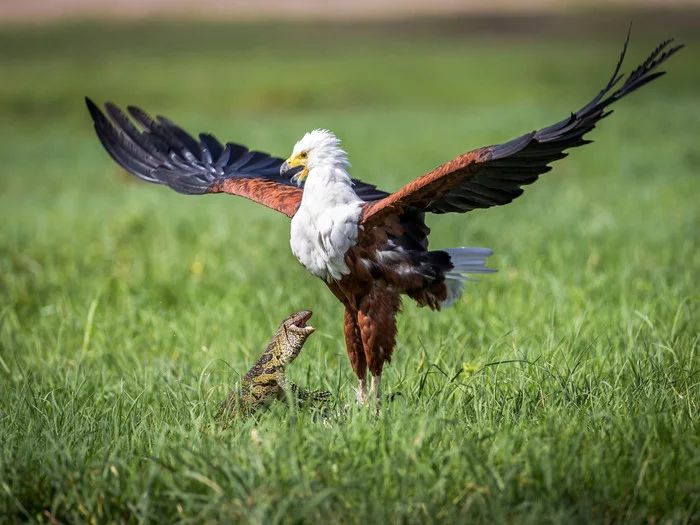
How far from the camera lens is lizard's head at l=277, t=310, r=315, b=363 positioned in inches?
157

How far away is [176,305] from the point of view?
21.5ft

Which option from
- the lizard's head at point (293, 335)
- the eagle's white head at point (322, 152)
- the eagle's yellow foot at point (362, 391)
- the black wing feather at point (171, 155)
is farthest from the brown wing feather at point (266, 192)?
the eagle's yellow foot at point (362, 391)

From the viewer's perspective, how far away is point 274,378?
393 centimetres

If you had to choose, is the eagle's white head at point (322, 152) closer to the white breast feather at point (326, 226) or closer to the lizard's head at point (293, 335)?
the white breast feather at point (326, 226)

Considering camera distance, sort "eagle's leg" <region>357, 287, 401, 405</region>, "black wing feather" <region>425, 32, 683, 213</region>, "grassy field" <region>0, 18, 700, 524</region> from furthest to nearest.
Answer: "eagle's leg" <region>357, 287, 401, 405</region> → "black wing feather" <region>425, 32, 683, 213</region> → "grassy field" <region>0, 18, 700, 524</region>

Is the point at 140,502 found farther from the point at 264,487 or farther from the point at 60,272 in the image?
the point at 60,272

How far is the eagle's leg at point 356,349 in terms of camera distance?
4.16 metres

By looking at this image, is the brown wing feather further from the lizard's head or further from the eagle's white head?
the lizard's head

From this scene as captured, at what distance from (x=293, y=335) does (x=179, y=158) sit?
2093mm

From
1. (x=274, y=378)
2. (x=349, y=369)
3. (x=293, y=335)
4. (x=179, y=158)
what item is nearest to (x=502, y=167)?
(x=293, y=335)

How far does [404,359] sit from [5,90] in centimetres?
3632

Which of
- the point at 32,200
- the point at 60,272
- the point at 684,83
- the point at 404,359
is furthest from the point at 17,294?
the point at 684,83

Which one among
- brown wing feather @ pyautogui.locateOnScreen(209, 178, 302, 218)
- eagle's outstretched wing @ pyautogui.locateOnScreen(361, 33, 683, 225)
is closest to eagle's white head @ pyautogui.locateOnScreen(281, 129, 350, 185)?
eagle's outstretched wing @ pyautogui.locateOnScreen(361, 33, 683, 225)

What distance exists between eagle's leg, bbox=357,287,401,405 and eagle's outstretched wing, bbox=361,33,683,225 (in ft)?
1.29
